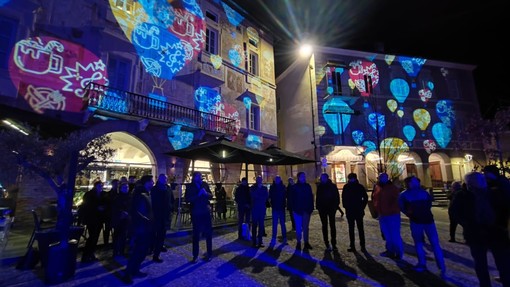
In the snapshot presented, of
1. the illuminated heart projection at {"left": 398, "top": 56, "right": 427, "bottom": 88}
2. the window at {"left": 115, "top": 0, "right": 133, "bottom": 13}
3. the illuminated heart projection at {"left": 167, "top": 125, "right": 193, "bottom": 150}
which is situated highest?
the illuminated heart projection at {"left": 398, "top": 56, "right": 427, "bottom": 88}

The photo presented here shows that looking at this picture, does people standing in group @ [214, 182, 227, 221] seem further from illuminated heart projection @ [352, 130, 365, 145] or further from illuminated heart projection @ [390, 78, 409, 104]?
illuminated heart projection @ [390, 78, 409, 104]

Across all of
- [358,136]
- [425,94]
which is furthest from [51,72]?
[425,94]

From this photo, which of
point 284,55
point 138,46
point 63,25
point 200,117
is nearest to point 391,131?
point 284,55

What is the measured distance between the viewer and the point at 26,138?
497 centimetres

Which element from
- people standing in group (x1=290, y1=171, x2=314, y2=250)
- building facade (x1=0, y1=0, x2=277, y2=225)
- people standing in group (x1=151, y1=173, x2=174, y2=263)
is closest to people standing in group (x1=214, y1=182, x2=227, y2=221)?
building facade (x1=0, y1=0, x2=277, y2=225)

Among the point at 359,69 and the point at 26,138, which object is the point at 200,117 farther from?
the point at 359,69

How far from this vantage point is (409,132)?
23.5m

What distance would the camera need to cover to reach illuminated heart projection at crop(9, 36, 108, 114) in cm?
913

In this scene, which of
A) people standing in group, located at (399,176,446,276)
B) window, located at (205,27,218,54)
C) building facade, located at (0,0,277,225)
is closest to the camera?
people standing in group, located at (399,176,446,276)

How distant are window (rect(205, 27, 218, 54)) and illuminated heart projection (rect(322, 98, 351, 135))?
1077 centimetres

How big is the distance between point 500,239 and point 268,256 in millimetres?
3941

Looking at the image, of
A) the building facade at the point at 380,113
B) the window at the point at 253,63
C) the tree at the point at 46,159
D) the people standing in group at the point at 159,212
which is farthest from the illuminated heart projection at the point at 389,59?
the tree at the point at 46,159

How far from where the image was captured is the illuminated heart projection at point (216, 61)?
1614cm

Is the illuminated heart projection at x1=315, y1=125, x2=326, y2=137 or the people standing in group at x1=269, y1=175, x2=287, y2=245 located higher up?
the illuminated heart projection at x1=315, y1=125, x2=326, y2=137
